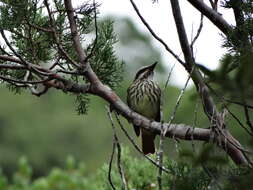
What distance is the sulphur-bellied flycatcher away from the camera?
3.98 meters

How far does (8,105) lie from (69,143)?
136 inches

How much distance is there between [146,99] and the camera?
4.02m

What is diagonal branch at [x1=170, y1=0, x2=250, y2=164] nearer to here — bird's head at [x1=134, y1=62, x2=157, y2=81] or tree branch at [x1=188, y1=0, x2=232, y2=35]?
tree branch at [x1=188, y1=0, x2=232, y2=35]

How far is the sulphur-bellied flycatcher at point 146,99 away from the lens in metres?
3.98

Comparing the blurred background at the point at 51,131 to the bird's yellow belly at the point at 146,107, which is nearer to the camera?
the bird's yellow belly at the point at 146,107

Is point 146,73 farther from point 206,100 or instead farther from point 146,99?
point 206,100

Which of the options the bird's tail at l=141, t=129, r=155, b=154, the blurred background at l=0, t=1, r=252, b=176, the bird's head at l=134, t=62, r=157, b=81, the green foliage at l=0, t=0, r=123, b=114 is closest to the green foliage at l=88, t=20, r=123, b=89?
the green foliage at l=0, t=0, r=123, b=114

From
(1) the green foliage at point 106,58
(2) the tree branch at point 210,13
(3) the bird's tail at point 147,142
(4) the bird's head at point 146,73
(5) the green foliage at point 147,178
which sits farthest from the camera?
(4) the bird's head at point 146,73

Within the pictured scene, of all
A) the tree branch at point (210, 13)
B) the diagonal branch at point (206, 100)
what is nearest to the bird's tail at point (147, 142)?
the tree branch at point (210, 13)

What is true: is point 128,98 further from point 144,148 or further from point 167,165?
point 167,165

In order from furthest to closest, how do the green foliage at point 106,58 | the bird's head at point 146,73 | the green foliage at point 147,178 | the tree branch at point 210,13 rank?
the bird's head at point 146,73, the green foliage at point 106,58, the tree branch at point 210,13, the green foliage at point 147,178

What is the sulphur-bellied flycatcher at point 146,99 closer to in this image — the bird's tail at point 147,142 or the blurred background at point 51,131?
the bird's tail at point 147,142

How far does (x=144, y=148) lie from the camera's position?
4000 mm

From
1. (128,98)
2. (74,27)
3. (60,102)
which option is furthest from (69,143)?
(74,27)
